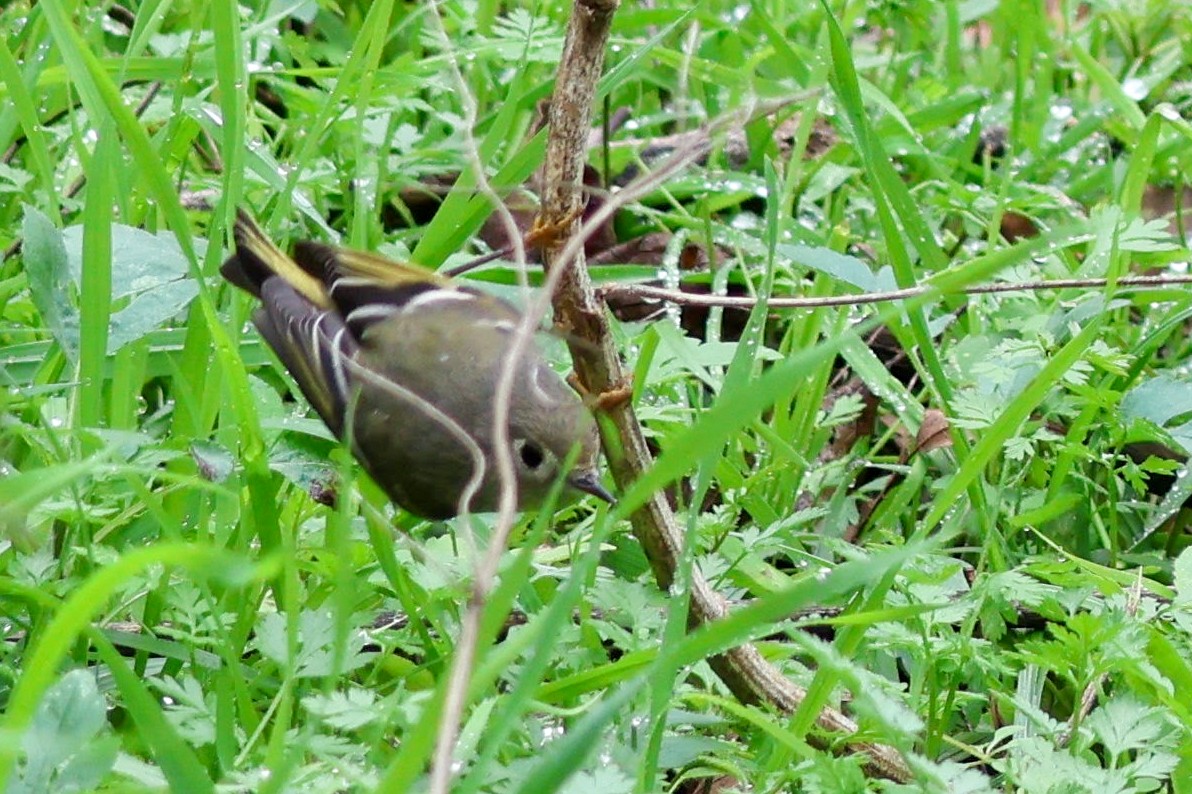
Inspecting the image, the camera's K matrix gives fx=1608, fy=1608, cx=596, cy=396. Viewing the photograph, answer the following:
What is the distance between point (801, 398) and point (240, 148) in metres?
0.85

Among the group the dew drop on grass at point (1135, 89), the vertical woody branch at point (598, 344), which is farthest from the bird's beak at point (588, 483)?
the dew drop on grass at point (1135, 89)

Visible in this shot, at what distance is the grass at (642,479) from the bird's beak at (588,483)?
0.08 meters

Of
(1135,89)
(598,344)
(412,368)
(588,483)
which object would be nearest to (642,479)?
(598,344)

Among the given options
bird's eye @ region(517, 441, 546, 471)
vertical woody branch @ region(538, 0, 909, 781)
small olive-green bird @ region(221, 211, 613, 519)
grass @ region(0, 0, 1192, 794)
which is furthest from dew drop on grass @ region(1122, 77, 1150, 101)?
vertical woody branch @ region(538, 0, 909, 781)

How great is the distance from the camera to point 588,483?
1897 millimetres

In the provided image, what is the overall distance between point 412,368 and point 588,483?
1.18ft

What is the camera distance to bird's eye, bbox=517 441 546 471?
1983 millimetres

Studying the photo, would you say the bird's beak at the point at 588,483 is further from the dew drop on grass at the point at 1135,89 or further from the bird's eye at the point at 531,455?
the dew drop on grass at the point at 1135,89

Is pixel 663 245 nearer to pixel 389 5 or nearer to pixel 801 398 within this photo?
pixel 801 398

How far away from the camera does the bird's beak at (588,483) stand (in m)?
1.88

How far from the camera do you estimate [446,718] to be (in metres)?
0.94

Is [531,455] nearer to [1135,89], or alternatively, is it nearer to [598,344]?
[598,344]

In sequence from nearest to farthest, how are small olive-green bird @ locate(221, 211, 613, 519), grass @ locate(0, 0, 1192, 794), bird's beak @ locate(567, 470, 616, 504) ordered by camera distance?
grass @ locate(0, 0, 1192, 794), bird's beak @ locate(567, 470, 616, 504), small olive-green bird @ locate(221, 211, 613, 519)

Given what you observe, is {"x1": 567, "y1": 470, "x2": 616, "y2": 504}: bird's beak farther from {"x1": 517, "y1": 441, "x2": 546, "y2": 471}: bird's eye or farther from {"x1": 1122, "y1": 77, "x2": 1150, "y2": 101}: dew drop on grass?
{"x1": 1122, "y1": 77, "x2": 1150, "y2": 101}: dew drop on grass
